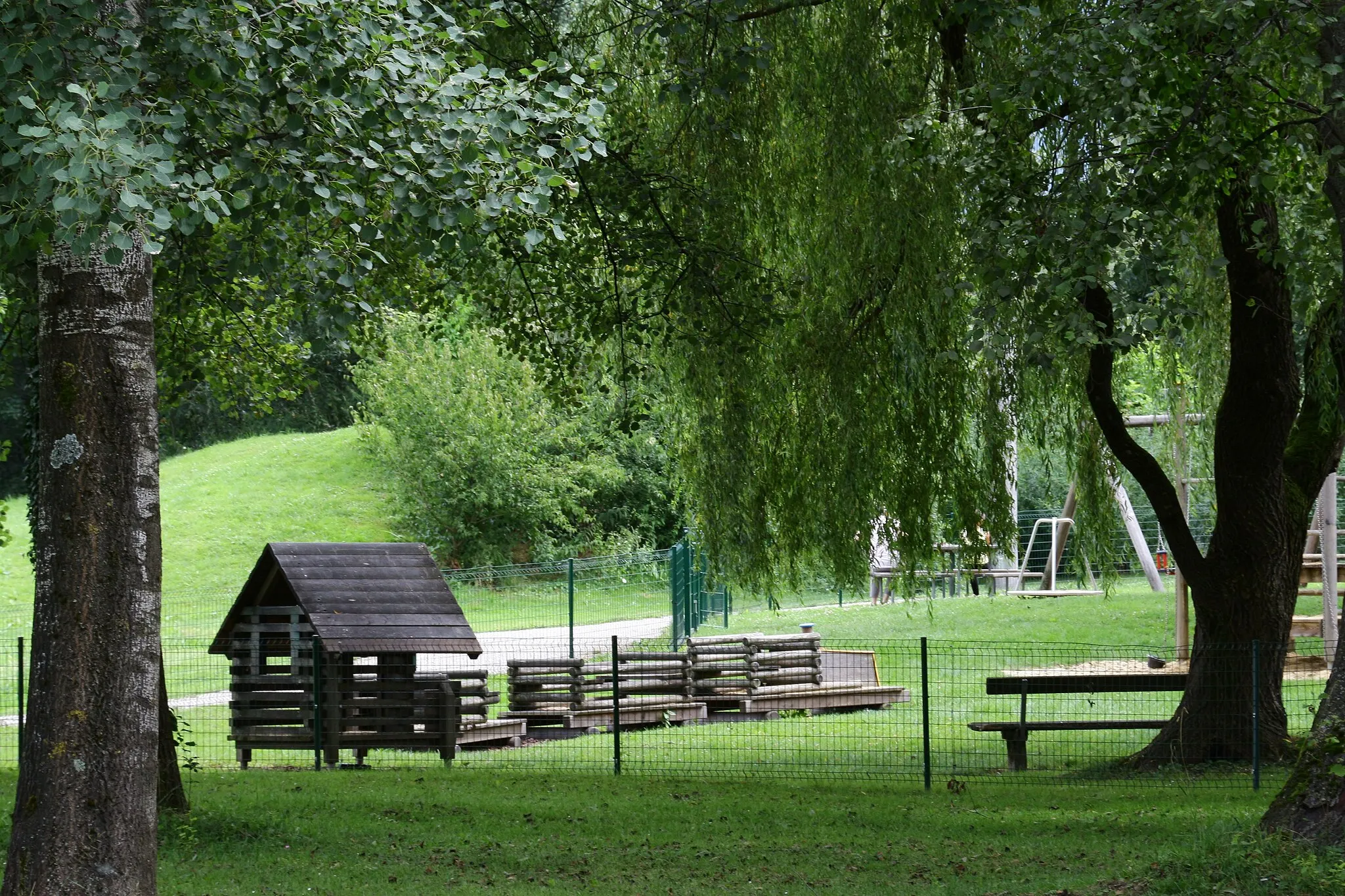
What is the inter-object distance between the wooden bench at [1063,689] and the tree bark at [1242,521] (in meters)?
0.55

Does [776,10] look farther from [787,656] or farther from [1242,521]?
[787,656]

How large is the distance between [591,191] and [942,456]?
12.3 feet

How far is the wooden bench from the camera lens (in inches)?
504

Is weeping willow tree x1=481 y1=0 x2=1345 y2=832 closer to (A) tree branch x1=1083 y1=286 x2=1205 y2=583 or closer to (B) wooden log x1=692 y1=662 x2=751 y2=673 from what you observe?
(A) tree branch x1=1083 y1=286 x2=1205 y2=583

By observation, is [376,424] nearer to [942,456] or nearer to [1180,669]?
[1180,669]

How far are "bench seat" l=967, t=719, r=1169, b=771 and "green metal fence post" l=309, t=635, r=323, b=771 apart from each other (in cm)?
637

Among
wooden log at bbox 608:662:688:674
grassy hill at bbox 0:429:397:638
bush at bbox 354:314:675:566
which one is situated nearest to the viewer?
wooden log at bbox 608:662:688:674

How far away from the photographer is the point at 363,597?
13734 millimetres

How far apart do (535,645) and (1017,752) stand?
12.0 meters

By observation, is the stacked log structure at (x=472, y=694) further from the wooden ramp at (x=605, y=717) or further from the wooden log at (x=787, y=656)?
the wooden log at (x=787, y=656)

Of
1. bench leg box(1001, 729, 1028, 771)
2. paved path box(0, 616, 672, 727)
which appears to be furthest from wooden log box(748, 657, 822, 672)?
bench leg box(1001, 729, 1028, 771)

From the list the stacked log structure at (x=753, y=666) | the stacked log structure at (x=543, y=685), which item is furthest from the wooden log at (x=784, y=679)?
the stacked log structure at (x=543, y=685)

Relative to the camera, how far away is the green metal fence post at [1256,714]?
11.4 metres

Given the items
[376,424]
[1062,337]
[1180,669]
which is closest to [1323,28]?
[1062,337]
